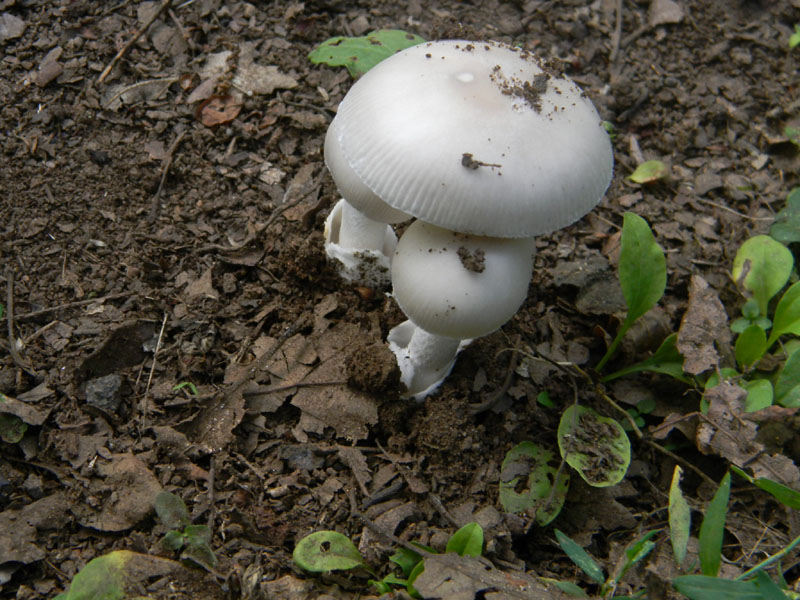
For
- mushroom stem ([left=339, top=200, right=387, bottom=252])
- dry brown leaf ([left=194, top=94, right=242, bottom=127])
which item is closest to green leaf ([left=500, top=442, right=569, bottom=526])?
mushroom stem ([left=339, top=200, right=387, bottom=252])

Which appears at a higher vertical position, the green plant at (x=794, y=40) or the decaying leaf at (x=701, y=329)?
the green plant at (x=794, y=40)

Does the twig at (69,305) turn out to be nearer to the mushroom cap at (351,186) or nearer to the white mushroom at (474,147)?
the mushroom cap at (351,186)

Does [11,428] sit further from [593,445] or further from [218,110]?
[593,445]

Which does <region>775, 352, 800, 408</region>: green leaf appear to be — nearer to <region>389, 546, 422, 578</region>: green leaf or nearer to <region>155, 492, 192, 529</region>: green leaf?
<region>389, 546, 422, 578</region>: green leaf

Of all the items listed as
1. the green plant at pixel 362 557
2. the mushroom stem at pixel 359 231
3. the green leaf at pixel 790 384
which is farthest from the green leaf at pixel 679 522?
the mushroom stem at pixel 359 231

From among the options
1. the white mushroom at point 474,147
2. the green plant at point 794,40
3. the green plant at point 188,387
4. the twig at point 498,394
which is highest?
the white mushroom at point 474,147

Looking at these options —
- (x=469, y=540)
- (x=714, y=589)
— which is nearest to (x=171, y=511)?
(x=469, y=540)
